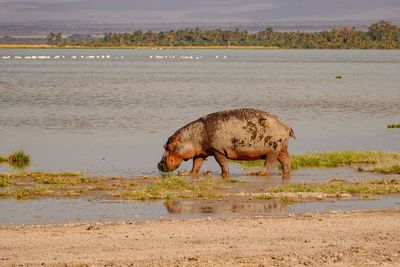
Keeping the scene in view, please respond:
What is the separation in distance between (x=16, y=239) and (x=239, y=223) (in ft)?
11.5

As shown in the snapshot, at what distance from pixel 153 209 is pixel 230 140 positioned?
5364 mm

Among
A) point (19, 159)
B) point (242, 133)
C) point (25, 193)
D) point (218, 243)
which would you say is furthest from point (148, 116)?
point (218, 243)

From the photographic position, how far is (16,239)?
14.4 meters

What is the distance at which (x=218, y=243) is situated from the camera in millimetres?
14078

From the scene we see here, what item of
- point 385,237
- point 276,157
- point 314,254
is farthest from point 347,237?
point 276,157

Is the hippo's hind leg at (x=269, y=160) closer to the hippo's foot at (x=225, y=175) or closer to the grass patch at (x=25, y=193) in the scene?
A: the hippo's foot at (x=225, y=175)

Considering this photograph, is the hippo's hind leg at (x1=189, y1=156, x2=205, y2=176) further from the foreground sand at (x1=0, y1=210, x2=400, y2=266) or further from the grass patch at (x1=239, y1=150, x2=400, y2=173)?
the foreground sand at (x1=0, y1=210, x2=400, y2=266)

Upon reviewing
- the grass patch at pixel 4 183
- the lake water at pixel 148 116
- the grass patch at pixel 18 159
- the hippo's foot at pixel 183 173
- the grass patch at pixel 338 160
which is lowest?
the lake water at pixel 148 116

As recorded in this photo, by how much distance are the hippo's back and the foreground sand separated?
6.44 metres

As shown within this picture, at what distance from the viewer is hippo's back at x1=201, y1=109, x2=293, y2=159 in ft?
75.1

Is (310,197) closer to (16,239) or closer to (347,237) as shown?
(347,237)

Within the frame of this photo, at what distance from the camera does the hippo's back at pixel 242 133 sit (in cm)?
2289

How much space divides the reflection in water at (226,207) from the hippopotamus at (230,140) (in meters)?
4.20

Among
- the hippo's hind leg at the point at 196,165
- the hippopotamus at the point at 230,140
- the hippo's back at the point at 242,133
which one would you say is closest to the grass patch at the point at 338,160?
the hippopotamus at the point at 230,140
